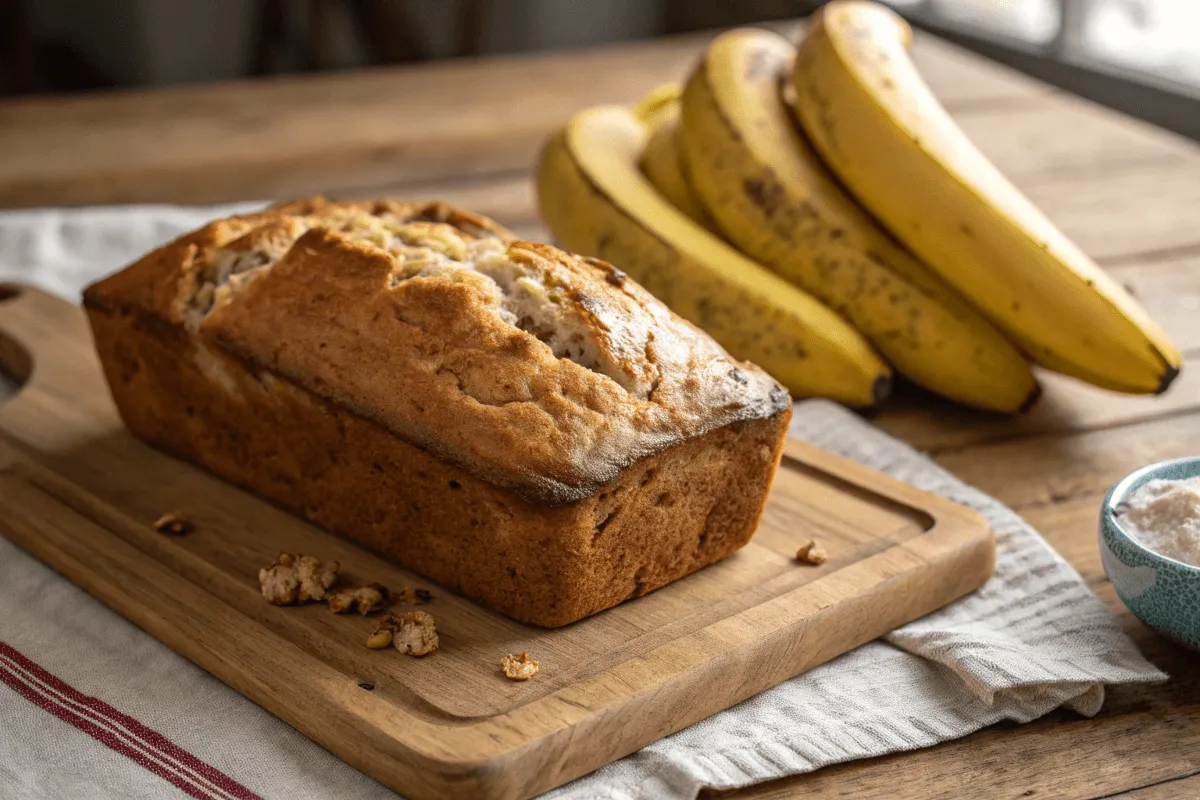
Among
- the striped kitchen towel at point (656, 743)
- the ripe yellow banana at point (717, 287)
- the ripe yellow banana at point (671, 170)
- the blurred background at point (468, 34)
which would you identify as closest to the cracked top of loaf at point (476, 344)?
the striped kitchen towel at point (656, 743)

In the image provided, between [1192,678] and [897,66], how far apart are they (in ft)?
3.75

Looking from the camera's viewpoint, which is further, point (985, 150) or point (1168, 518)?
point (985, 150)

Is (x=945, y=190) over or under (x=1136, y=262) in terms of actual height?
over

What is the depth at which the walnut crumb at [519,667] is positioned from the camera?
140cm

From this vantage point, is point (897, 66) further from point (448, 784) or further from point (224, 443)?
A: point (448, 784)

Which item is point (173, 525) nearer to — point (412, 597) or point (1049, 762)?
point (412, 597)

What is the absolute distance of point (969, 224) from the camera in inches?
79.9

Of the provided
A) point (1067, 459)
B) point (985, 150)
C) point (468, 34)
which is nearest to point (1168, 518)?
point (1067, 459)

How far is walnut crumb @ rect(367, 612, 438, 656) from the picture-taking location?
1.44m

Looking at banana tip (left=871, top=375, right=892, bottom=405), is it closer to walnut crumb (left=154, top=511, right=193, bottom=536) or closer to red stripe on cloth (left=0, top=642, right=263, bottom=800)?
walnut crumb (left=154, top=511, right=193, bottom=536)

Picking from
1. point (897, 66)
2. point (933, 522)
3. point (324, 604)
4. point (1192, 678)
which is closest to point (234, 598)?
point (324, 604)

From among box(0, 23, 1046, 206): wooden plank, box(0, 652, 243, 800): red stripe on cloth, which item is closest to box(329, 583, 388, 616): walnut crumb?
box(0, 652, 243, 800): red stripe on cloth

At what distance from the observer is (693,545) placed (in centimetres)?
161

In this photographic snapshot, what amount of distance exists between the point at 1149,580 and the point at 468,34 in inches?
180
